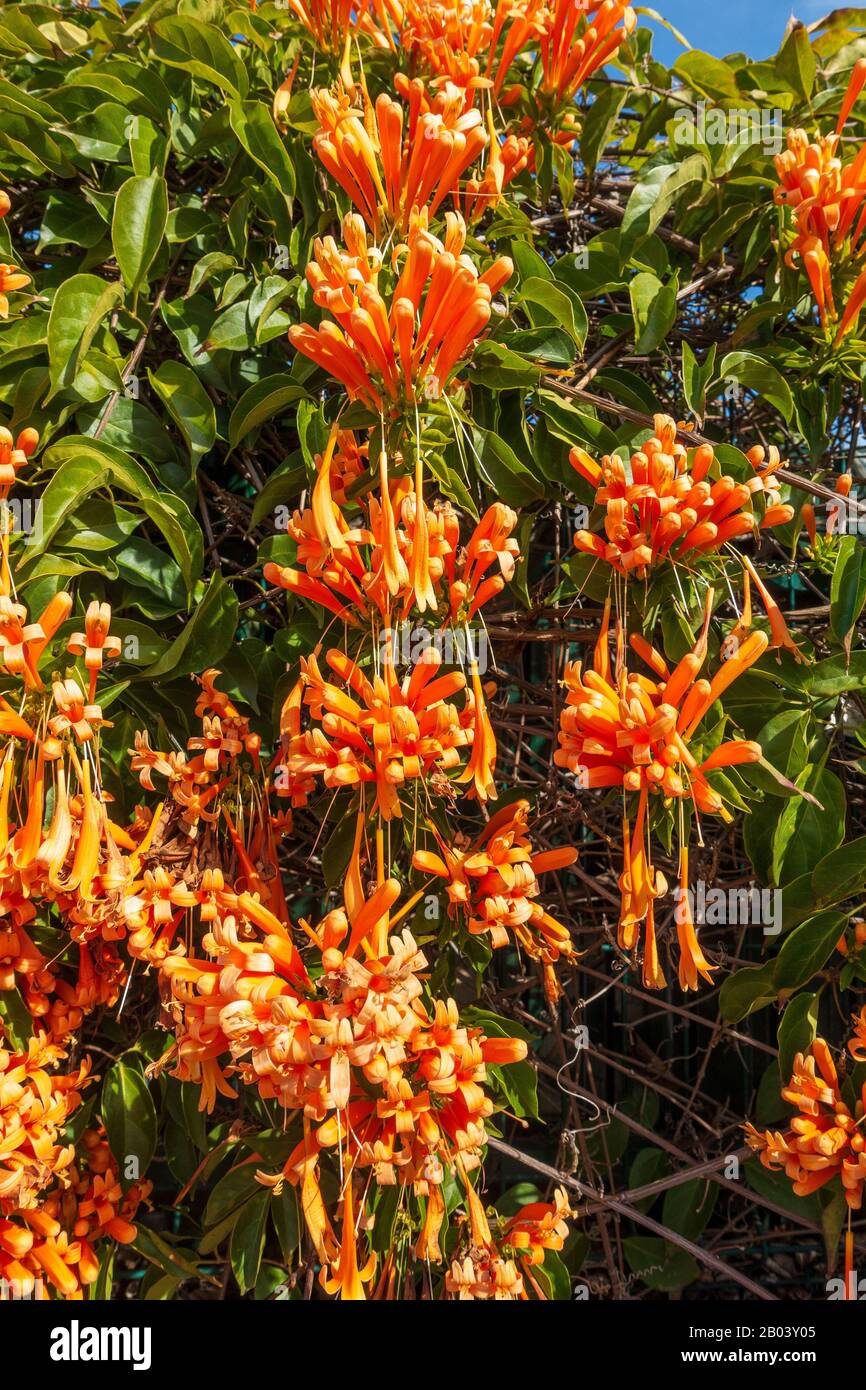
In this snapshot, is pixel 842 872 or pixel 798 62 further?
pixel 798 62

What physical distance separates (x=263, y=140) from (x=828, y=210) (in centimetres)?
77

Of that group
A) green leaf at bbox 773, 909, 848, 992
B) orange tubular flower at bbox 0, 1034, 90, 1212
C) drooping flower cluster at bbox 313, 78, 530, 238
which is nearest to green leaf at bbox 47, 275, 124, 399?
drooping flower cluster at bbox 313, 78, 530, 238

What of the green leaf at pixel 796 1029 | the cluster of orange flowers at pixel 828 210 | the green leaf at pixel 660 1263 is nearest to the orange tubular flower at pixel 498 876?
the green leaf at pixel 796 1029

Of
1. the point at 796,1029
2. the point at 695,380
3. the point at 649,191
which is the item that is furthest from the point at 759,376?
the point at 796,1029

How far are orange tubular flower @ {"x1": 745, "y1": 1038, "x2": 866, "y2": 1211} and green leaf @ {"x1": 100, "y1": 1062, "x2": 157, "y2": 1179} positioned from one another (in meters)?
0.87

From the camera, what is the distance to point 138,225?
1414 millimetres

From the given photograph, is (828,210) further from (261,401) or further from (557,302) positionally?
(261,401)

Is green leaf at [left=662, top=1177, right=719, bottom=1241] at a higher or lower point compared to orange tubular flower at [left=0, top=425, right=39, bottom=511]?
lower

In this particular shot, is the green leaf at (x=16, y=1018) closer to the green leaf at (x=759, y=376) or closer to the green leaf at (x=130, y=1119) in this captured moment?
the green leaf at (x=130, y=1119)

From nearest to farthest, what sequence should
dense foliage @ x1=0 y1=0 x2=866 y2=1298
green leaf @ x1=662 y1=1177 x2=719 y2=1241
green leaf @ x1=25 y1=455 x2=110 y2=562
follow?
dense foliage @ x1=0 y1=0 x2=866 y2=1298, green leaf @ x1=25 y1=455 x2=110 y2=562, green leaf @ x1=662 y1=1177 x2=719 y2=1241

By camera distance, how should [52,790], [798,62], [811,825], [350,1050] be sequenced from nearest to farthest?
[350,1050] < [52,790] < [811,825] < [798,62]

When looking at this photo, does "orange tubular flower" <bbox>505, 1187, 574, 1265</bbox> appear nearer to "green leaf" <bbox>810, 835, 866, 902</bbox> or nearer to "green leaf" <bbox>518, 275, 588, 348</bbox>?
"green leaf" <bbox>810, 835, 866, 902</bbox>

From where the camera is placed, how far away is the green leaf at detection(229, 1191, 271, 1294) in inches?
57.2
